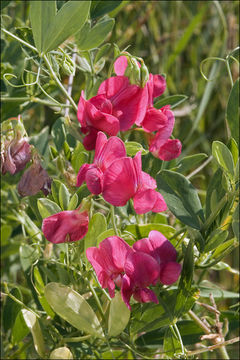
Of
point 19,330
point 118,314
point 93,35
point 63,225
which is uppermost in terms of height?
point 93,35

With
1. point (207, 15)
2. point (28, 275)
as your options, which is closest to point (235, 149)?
point (28, 275)

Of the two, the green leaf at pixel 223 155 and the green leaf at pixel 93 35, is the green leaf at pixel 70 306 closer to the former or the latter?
the green leaf at pixel 223 155

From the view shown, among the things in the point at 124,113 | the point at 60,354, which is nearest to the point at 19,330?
the point at 60,354

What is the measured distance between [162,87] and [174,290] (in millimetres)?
282

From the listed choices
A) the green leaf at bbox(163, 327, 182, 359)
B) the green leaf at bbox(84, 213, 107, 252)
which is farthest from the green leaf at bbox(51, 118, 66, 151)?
the green leaf at bbox(163, 327, 182, 359)

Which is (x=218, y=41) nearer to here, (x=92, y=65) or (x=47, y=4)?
(x=92, y=65)

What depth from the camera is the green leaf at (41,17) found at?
71 centimetres

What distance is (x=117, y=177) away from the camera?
27.8 inches

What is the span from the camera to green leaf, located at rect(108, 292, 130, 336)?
0.73m

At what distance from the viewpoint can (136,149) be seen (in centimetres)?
78

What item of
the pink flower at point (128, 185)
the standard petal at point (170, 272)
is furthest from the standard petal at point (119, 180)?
the standard petal at point (170, 272)

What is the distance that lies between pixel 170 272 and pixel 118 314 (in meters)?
0.08

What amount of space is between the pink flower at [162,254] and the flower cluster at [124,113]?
0.40 ft

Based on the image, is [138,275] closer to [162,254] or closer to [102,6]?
[162,254]
